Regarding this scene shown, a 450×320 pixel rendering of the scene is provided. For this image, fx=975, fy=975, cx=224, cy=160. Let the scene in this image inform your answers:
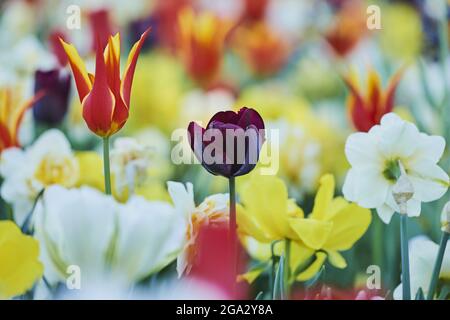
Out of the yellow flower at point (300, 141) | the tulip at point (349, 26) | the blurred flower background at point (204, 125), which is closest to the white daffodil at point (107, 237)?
the blurred flower background at point (204, 125)

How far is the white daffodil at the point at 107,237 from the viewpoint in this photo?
784 millimetres

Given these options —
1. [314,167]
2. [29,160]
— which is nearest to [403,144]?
[314,167]

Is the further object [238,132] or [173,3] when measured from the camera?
[173,3]

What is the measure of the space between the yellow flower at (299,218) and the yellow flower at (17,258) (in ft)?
0.58

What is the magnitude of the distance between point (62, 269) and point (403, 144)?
0.30 m

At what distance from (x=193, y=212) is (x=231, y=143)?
0.22ft

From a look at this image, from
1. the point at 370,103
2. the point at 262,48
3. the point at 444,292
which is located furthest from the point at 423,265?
the point at 262,48

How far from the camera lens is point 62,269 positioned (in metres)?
0.82

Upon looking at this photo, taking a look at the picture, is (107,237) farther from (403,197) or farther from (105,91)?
(403,197)

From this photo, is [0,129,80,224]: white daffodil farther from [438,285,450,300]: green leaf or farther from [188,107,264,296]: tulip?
[438,285,450,300]: green leaf

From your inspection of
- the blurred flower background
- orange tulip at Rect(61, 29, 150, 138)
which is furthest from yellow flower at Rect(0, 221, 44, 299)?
orange tulip at Rect(61, 29, 150, 138)

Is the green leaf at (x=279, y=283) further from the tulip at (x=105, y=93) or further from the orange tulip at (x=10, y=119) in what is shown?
the orange tulip at (x=10, y=119)
